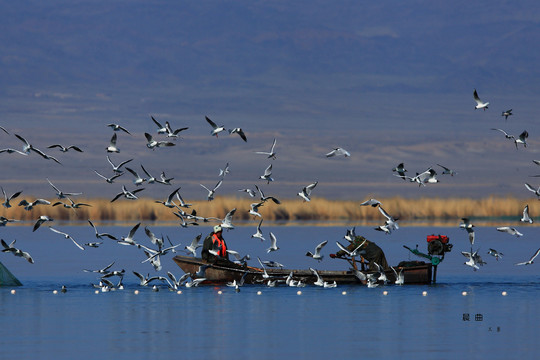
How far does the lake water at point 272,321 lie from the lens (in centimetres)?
3030

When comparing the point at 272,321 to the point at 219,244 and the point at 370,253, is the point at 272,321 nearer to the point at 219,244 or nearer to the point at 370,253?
the point at 370,253

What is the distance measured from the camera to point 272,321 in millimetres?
36688

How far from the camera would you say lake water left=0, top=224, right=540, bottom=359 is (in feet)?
99.4

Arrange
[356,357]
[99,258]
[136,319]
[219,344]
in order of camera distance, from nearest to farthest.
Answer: [356,357] < [219,344] < [136,319] < [99,258]

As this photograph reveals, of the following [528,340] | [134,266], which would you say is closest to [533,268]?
[134,266]

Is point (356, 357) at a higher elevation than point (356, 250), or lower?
lower

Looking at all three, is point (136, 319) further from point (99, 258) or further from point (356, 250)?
point (99, 258)

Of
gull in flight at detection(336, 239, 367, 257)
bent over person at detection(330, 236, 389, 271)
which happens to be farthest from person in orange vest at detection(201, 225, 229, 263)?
gull in flight at detection(336, 239, 367, 257)

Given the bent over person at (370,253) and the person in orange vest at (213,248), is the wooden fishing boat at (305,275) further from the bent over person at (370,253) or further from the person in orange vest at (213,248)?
the bent over person at (370,253)

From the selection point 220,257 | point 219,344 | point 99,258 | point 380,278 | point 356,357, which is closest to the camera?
point 356,357

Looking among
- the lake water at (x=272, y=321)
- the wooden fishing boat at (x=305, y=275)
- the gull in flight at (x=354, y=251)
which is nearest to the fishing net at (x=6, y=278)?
the lake water at (x=272, y=321)

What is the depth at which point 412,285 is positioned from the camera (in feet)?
160

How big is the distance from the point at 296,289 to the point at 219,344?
1597 cm

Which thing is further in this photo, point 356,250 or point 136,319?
point 356,250
